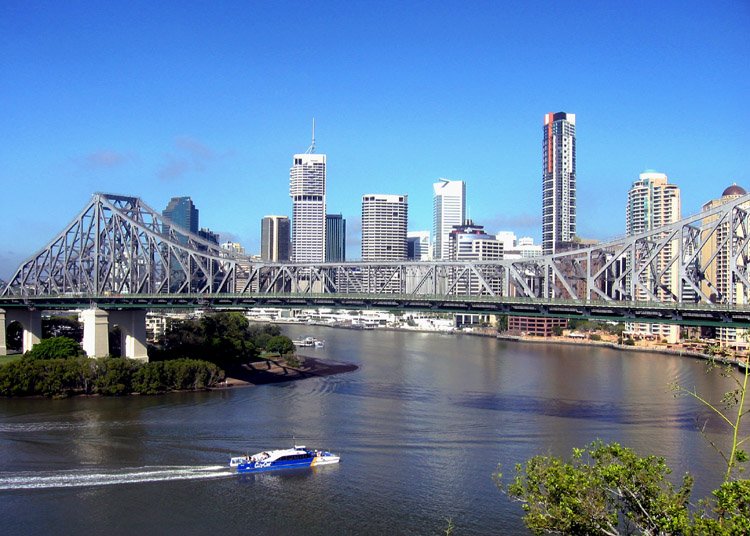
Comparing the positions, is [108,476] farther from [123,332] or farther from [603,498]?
[123,332]

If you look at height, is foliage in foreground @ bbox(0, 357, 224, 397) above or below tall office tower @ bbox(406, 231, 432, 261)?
below

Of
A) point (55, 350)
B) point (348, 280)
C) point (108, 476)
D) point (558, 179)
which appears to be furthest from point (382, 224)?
→ point (108, 476)

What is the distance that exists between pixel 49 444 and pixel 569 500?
12972mm

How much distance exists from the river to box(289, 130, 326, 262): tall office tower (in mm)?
77411

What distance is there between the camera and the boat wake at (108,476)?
13568 millimetres

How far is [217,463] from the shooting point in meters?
15.0

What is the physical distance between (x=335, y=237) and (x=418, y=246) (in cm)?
1343

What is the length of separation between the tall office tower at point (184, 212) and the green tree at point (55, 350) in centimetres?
8866

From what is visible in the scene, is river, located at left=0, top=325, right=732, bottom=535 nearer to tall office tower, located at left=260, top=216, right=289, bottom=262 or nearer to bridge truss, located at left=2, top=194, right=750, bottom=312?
bridge truss, located at left=2, top=194, right=750, bottom=312

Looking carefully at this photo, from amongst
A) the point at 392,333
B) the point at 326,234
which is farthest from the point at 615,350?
the point at 326,234

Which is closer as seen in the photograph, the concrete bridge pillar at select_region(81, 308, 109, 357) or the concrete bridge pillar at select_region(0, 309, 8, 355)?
the concrete bridge pillar at select_region(81, 308, 109, 357)

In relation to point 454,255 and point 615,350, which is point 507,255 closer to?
point 454,255

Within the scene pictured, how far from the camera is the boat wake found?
13.6 meters

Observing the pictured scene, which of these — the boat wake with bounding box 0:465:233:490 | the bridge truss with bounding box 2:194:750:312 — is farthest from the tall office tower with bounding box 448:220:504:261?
the boat wake with bounding box 0:465:233:490
